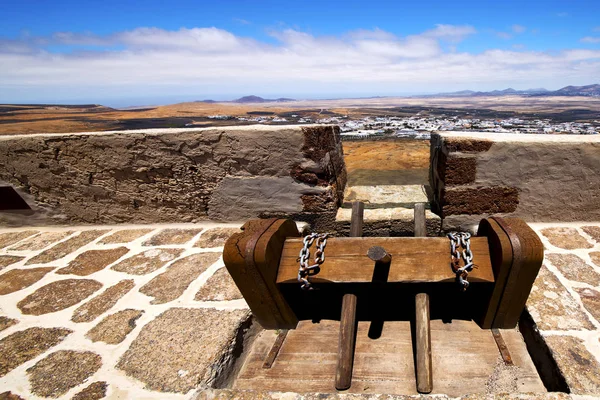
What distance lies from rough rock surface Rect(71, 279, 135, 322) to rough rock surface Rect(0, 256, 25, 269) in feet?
3.94

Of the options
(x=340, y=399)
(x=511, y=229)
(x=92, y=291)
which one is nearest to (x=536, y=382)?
(x=511, y=229)

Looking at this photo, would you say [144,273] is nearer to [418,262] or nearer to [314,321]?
[314,321]

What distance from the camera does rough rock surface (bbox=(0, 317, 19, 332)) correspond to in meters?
1.86

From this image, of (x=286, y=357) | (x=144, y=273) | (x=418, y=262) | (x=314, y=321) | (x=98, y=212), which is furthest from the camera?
(x=98, y=212)

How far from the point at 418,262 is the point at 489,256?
0.34 m

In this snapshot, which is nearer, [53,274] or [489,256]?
[489,256]

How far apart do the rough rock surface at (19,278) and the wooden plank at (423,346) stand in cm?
268

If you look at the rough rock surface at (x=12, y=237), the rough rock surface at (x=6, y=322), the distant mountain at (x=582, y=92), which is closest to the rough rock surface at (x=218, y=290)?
the rough rock surface at (x=6, y=322)

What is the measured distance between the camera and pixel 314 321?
1.96m

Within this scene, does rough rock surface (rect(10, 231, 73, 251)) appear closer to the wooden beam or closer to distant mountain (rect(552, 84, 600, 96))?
the wooden beam

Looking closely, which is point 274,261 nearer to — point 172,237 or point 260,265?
point 260,265

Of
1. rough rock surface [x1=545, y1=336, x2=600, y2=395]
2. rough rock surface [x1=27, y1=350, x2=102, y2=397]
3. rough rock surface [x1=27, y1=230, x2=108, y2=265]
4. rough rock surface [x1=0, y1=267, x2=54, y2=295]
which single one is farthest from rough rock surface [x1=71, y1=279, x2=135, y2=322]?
rough rock surface [x1=545, y1=336, x2=600, y2=395]

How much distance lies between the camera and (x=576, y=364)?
4.36 feet

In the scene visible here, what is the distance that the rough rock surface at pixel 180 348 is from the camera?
4.60 feet
